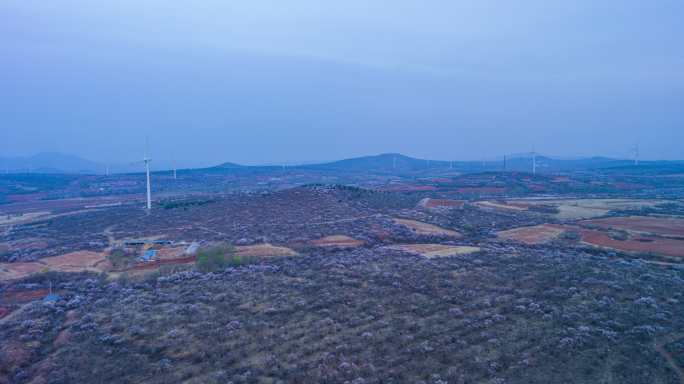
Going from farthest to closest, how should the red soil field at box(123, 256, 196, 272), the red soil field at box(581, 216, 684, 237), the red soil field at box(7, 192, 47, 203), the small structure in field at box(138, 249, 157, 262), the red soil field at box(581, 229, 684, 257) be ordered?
the red soil field at box(7, 192, 47, 203), the red soil field at box(581, 216, 684, 237), the small structure in field at box(138, 249, 157, 262), the red soil field at box(581, 229, 684, 257), the red soil field at box(123, 256, 196, 272)

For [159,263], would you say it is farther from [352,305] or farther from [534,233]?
[534,233]

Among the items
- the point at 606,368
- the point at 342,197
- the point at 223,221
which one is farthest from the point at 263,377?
the point at 342,197

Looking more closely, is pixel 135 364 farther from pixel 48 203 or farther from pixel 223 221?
pixel 48 203

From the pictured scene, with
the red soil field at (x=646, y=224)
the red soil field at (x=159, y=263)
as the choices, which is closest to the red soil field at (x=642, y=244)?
the red soil field at (x=646, y=224)

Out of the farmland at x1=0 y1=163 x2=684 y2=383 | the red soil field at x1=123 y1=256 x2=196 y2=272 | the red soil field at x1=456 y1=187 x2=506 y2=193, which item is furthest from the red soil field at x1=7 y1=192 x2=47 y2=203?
the red soil field at x1=456 y1=187 x2=506 y2=193

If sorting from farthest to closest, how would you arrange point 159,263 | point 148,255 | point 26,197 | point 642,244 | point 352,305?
1. point 26,197
2. point 642,244
3. point 148,255
4. point 159,263
5. point 352,305

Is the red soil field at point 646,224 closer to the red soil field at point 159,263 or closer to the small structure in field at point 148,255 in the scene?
the red soil field at point 159,263

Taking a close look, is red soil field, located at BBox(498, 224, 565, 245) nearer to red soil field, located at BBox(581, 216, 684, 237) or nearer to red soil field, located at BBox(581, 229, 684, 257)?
red soil field, located at BBox(581, 229, 684, 257)

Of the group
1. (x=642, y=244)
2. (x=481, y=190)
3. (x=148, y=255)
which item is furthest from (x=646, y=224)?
(x=148, y=255)
